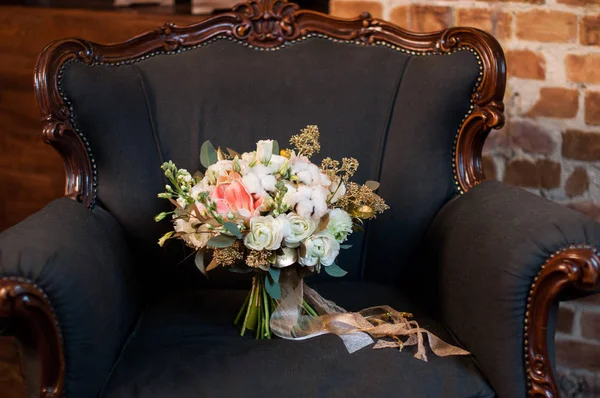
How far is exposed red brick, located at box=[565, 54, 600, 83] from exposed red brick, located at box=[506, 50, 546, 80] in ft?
0.22

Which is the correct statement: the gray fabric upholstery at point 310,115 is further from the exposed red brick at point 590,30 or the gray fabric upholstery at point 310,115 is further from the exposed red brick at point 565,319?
the exposed red brick at point 565,319

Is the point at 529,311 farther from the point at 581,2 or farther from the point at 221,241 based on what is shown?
the point at 581,2

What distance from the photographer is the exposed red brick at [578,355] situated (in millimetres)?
1928

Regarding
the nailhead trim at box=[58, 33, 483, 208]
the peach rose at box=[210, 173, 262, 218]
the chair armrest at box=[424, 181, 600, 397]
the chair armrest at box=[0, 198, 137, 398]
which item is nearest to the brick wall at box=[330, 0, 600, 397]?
the nailhead trim at box=[58, 33, 483, 208]

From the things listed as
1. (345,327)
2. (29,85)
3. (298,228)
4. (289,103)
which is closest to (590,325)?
(345,327)

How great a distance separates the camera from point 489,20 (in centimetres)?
185

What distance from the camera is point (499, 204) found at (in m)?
1.31

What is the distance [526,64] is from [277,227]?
1.08 metres

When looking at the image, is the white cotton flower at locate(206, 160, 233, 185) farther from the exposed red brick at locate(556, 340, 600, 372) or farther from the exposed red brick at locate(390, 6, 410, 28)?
the exposed red brick at locate(556, 340, 600, 372)

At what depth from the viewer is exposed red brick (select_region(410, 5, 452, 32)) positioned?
73.5 inches

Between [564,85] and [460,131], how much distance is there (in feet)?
1.46

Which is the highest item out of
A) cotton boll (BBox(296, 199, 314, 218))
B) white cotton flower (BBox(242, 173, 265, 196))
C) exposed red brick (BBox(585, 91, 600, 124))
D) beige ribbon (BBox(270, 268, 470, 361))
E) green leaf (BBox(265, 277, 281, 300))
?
exposed red brick (BBox(585, 91, 600, 124))

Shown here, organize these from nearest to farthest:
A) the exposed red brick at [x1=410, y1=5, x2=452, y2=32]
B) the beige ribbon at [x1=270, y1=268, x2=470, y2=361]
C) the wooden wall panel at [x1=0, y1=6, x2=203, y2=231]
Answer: the beige ribbon at [x1=270, y1=268, x2=470, y2=361]
the exposed red brick at [x1=410, y1=5, x2=452, y2=32]
the wooden wall panel at [x1=0, y1=6, x2=203, y2=231]

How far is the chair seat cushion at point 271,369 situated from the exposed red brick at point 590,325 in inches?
31.7
